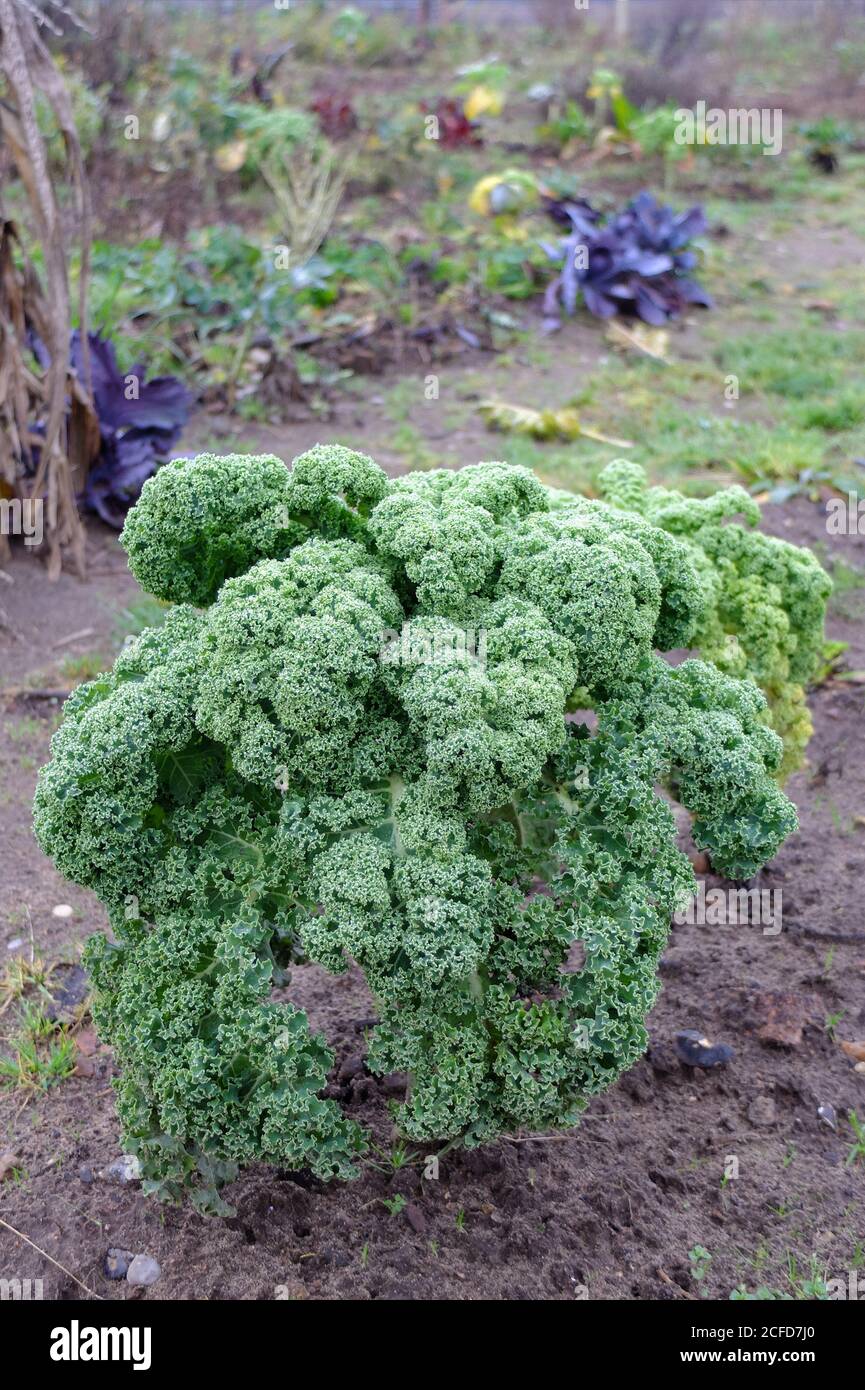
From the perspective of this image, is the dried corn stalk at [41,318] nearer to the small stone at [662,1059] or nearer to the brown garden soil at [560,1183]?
the brown garden soil at [560,1183]

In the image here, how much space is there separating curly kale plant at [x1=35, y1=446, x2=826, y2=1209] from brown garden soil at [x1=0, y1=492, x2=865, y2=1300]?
282mm

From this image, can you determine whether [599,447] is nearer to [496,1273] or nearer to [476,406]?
[476,406]

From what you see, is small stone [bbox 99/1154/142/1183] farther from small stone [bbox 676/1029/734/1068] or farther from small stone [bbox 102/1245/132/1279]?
small stone [bbox 676/1029/734/1068]

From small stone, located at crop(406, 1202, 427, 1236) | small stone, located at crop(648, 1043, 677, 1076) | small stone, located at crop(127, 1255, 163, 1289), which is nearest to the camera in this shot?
small stone, located at crop(127, 1255, 163, 1289)

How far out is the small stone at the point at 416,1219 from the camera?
2840mm

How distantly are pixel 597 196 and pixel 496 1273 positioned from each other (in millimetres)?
11010

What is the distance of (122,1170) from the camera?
9.91 feet

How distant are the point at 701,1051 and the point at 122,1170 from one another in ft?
5.38

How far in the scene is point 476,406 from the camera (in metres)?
Answer: 7.71

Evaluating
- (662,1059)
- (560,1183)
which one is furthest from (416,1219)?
(662,1059)

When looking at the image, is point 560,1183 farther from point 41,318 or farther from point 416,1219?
point 41,318

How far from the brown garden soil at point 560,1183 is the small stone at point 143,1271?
0.08 feet

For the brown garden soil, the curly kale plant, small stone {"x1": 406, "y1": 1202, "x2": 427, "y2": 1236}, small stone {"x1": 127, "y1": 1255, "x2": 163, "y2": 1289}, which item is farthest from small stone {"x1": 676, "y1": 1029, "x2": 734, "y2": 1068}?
small stone {"x1": 127, "y1": 1255, "x2": 163, "y2": 1289}

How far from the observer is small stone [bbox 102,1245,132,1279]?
9.08ft
